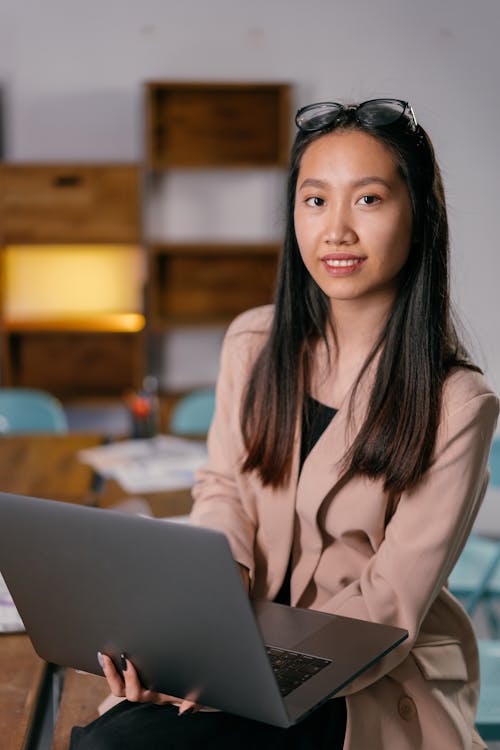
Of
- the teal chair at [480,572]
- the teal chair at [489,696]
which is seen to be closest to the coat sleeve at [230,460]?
the teal chair at [489,696]

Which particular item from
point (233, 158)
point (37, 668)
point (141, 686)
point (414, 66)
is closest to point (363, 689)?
point (141, 686)

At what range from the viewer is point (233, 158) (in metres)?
4.66

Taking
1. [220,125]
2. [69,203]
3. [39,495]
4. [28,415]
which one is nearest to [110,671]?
[39,495]

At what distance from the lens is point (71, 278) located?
16.4 ft

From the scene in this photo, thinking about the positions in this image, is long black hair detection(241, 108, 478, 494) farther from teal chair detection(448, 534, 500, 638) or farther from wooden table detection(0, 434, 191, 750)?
teal chair detection(448, 534, 500, 638)

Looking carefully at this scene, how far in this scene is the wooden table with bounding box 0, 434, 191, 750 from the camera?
4.05ft

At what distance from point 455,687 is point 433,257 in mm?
648

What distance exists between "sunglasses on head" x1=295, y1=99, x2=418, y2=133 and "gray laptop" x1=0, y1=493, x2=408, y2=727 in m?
0.73

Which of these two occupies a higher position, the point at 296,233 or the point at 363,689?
the point at 296,233

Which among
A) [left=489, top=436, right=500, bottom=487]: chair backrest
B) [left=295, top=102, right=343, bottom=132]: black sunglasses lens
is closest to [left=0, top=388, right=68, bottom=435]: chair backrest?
[left=489, top=436, right=500, bottom=487]: chair backrest

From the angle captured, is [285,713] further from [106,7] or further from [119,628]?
[106,7]

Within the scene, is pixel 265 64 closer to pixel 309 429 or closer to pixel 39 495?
pixel 39 495

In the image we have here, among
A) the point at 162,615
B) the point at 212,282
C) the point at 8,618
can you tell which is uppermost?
the point at 162,615

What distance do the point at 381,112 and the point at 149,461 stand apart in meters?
1.37
